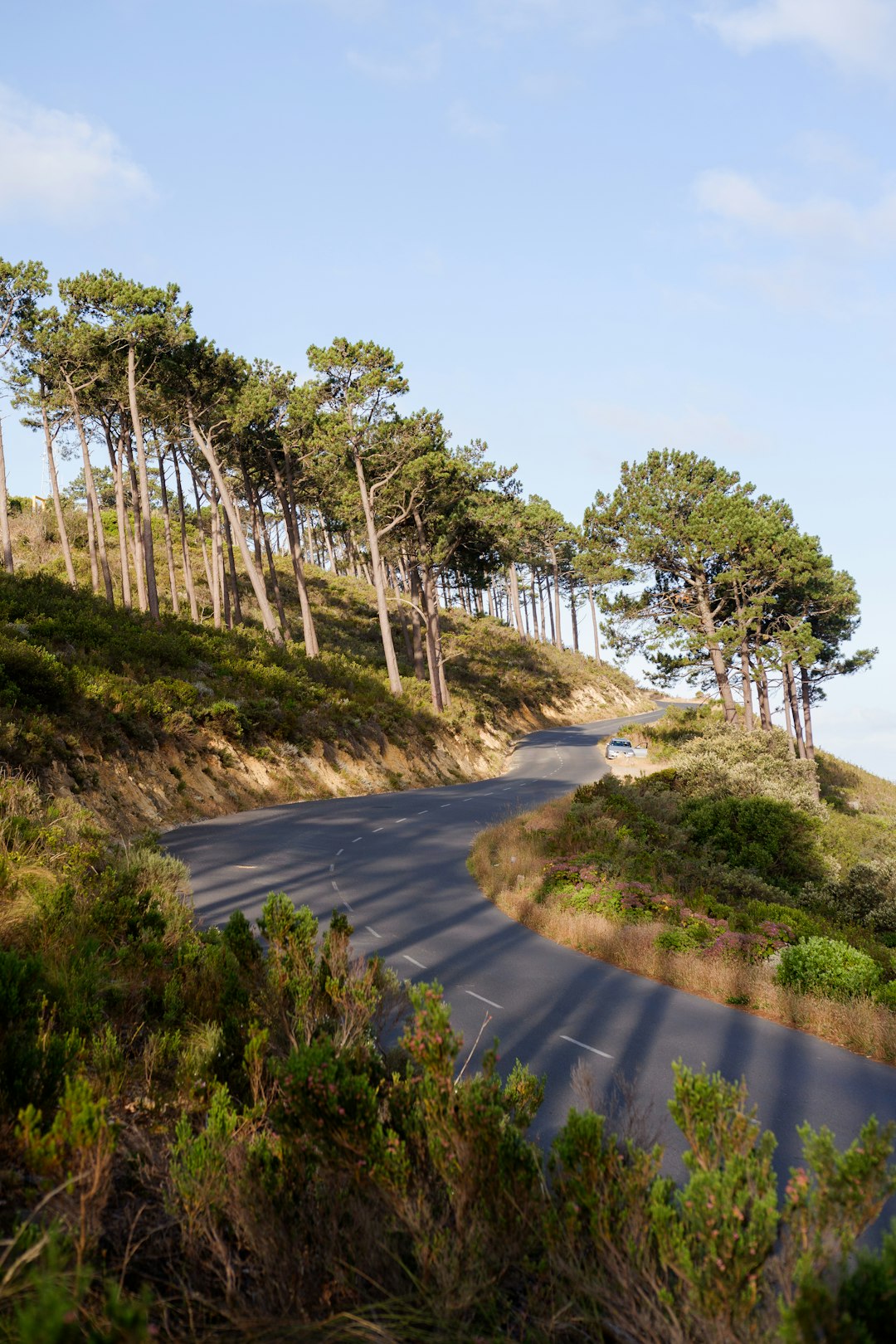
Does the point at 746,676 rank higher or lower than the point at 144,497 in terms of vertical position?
lower

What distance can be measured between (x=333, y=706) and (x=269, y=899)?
2442cm

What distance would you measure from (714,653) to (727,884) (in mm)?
19017

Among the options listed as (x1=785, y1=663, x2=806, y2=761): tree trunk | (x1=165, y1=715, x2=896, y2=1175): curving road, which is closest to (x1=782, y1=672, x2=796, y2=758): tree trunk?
(x1=785, y1=663, x2=806, y2=761): tree trunk

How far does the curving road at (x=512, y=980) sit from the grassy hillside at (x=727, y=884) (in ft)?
1.55

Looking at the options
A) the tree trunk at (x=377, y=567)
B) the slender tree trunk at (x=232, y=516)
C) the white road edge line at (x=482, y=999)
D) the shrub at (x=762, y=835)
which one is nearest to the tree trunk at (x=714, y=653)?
the shrub at (x=762, y=835)

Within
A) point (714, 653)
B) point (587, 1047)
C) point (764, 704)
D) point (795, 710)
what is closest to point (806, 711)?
point (795, 710)

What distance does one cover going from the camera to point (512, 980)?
1092 centimetres

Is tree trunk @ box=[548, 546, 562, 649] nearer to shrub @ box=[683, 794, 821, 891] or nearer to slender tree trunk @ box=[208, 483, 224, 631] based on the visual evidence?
slender tree trunk @ box=[208, 483, 224, 631]

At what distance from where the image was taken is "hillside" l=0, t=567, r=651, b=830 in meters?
19.5

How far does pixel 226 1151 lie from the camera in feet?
14.3

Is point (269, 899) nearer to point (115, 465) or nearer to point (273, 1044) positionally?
point (273, 1044)

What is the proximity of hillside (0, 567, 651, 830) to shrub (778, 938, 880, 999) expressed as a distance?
1429 cm

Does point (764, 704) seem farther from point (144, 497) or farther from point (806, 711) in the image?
point (144, 497)

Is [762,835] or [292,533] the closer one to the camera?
[762,835]
